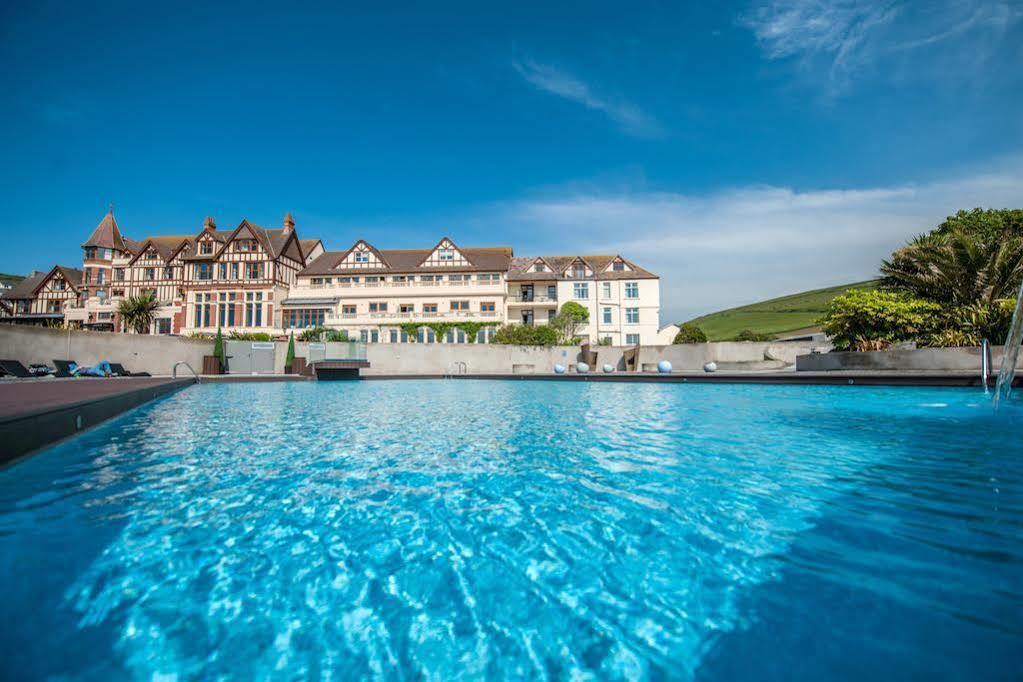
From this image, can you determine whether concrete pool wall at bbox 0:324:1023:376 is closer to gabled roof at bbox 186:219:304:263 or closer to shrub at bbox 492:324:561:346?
shrub at bbox 492:324:561:346

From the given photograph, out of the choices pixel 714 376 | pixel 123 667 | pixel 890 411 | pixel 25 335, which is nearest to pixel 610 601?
pixel 123 667

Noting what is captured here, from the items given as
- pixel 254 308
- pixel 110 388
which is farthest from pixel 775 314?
pixel 110 388

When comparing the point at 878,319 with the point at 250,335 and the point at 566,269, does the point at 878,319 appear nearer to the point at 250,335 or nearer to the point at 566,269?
the point at 566,269

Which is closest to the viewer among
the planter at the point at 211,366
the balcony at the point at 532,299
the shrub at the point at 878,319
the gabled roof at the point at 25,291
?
the shrub at the point at 878,319

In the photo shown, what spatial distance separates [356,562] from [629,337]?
42.8 m

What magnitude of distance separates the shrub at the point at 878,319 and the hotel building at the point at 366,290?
80.4 feet

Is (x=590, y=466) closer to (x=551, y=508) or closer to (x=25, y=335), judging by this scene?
(x=551, y=508)

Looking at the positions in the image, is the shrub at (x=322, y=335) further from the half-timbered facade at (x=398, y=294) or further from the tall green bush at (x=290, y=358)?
the tall green bush at (x=290, y=358)

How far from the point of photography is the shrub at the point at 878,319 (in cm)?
1688

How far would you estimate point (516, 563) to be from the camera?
119 inches

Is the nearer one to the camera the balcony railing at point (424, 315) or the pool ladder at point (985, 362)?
the pool ladder at point (985, 362)

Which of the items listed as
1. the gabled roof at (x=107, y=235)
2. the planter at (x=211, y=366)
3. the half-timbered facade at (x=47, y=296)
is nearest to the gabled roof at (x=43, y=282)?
the half-timbered facade at (x=47, y=296)

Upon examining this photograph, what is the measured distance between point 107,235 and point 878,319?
6494cm

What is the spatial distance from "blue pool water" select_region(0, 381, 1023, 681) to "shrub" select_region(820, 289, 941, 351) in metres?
13.4
